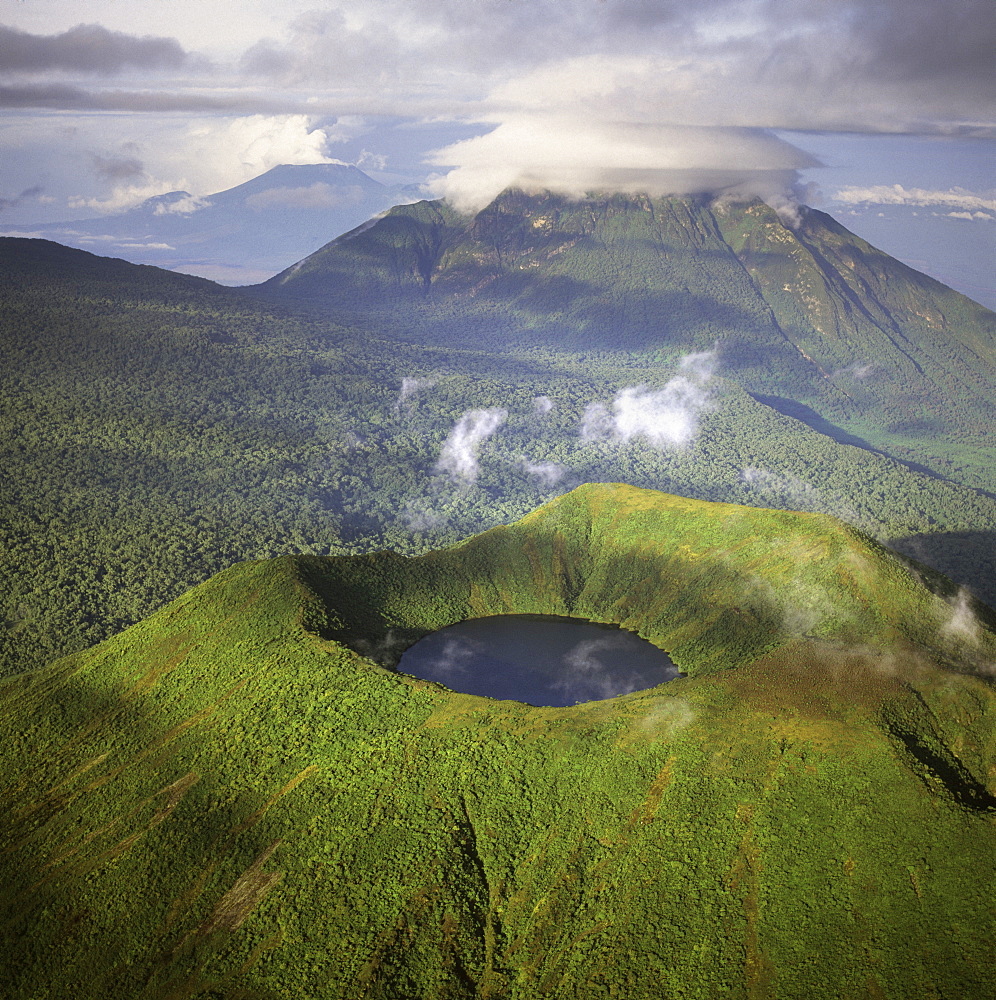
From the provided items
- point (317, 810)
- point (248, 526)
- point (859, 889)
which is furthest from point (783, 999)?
point (248, 526)

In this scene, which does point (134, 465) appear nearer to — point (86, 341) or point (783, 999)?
point (86, 341)

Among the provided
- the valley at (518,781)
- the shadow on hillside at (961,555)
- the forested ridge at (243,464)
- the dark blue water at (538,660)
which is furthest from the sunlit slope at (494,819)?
the shadow on hillside at (961,555)

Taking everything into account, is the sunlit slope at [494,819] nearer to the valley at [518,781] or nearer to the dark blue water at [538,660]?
the valley at [518,781]

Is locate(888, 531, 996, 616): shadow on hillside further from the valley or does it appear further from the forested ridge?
the valley

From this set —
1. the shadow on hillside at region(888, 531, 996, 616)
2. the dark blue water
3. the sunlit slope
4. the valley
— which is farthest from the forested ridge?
the dark blue water

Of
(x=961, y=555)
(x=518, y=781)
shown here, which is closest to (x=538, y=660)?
(x=518, y=781)

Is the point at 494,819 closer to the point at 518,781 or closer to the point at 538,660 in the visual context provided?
the point at 518,781
